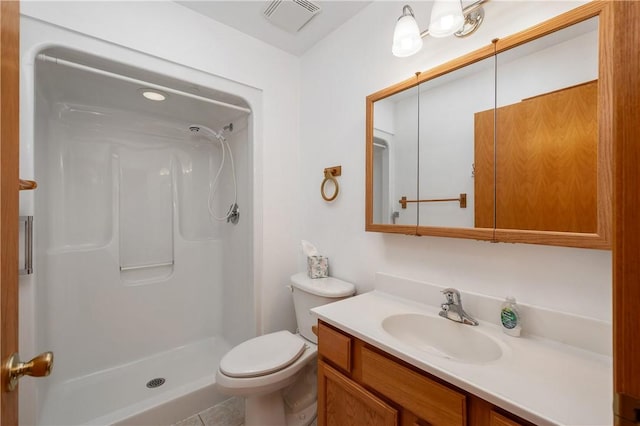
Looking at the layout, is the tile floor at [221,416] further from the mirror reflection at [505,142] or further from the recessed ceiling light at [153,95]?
the recessed ceiling light at [153,95]

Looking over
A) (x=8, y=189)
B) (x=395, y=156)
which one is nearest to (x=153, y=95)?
(x=8, y=189)

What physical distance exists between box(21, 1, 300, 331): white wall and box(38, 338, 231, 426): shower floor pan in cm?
60

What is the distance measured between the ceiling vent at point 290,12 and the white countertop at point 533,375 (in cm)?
169

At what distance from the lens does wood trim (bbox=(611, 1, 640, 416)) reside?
32 centimetres

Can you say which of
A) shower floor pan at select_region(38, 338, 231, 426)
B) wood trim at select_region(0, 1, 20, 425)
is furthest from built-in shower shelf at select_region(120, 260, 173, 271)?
wood trim at select_region(0, 1, 20, 425)

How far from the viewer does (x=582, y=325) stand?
2.79 ft

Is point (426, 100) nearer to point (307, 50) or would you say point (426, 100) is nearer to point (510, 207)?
point (510, 207)

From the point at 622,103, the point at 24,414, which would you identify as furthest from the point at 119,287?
the point at 622,103

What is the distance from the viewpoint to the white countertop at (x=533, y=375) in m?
0.60

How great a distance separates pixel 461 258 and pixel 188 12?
1.99 metres

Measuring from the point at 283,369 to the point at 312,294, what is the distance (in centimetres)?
40

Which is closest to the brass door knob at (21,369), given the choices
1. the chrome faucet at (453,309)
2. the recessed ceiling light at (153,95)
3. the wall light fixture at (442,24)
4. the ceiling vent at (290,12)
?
the chrome faucet at (453,309)

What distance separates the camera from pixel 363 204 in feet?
5.09

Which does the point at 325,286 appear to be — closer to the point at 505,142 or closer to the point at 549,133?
the point at 505,142
